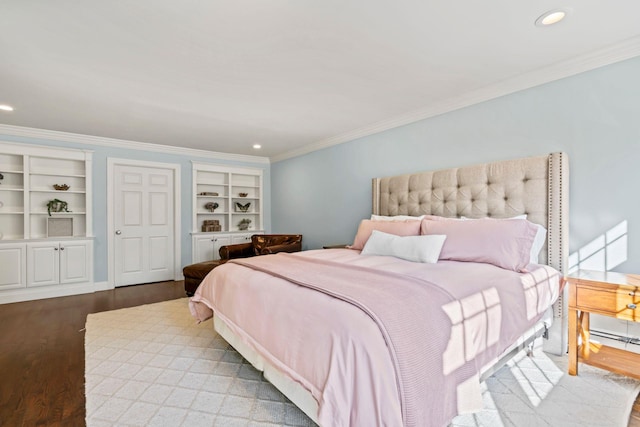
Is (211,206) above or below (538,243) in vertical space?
above

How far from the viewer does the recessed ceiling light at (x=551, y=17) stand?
1777 millimetres

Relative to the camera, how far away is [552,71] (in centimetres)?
244

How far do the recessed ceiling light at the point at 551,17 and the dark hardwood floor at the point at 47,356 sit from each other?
356cm

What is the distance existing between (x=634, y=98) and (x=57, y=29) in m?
3.92

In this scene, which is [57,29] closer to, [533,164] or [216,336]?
[216,336]

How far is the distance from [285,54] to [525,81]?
208 centimetres

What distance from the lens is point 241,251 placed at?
464 cm

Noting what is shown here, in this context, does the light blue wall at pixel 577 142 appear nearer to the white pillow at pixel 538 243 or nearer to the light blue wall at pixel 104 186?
the white pillow at pixel 538 243

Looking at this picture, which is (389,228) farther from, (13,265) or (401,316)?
(13,265)

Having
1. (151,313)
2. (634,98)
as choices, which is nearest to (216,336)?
(151,313)

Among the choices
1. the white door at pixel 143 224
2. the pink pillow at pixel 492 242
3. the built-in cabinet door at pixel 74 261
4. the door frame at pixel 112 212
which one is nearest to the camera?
the pink pillow at pixel 492 242

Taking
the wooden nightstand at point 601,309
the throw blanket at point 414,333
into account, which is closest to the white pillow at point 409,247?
the throw blanket at point 414,333

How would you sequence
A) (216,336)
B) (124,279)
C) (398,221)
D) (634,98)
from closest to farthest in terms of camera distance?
1. (634,98)
2. (216,336)
3. (398,221)
4. (124,279)

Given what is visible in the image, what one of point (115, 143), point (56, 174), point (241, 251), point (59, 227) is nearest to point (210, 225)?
point (241, 251)
